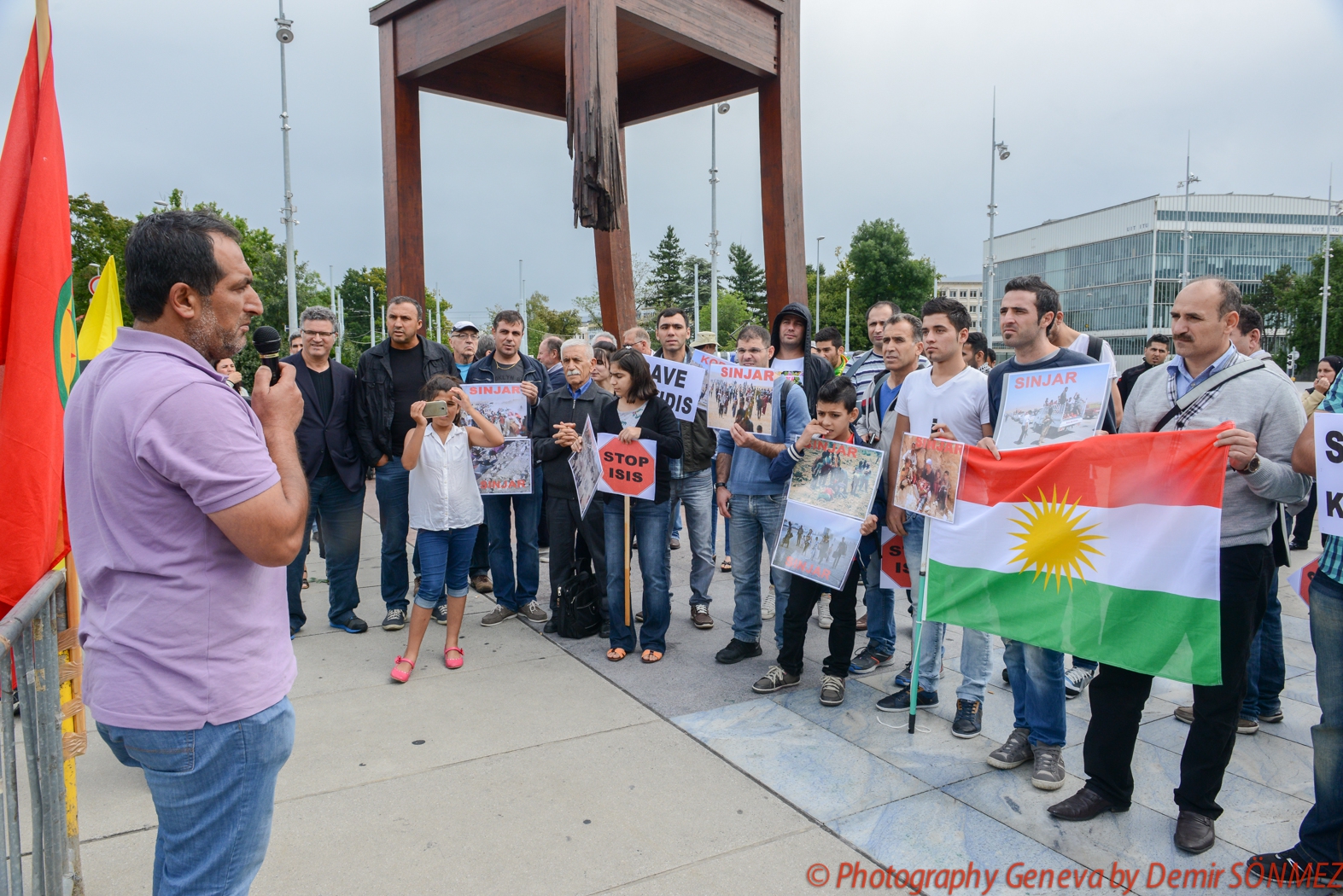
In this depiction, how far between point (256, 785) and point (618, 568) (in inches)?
144

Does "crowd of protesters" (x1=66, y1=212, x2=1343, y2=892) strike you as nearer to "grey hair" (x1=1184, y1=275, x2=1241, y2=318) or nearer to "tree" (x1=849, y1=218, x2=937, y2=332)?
"grey hair" (x1=1184, y1=275, x2=1241, y2=318)

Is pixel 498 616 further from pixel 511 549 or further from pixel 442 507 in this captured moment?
pixel 442 507

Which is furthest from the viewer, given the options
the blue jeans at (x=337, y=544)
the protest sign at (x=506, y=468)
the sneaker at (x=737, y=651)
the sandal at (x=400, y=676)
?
the protest sign at (x=506, y=468)

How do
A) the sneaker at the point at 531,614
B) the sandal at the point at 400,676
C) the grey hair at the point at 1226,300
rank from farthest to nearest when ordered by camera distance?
the sneaker at the point at 531,614 → the sandal at the point at 400,676 → the grey hair at the point at 1226,300

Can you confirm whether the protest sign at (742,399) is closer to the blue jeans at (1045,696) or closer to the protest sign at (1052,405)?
the protest sign at (1052,405)

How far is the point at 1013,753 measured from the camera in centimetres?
388

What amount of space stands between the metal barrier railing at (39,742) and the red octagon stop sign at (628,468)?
124 inches

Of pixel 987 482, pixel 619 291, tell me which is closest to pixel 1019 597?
pixel 987 482

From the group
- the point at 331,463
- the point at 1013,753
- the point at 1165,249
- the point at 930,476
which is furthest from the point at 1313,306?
the point at 331,463

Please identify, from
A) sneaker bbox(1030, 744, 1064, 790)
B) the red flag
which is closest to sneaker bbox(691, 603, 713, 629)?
sneaker bbox(1030, 744, 1064, 790)

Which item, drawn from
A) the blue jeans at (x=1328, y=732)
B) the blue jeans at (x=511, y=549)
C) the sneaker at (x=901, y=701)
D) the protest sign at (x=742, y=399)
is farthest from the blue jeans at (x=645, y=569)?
the blue jeans at (x=1328, y=732)

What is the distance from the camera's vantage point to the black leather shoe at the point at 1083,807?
134 inches

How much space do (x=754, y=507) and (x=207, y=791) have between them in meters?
3.81

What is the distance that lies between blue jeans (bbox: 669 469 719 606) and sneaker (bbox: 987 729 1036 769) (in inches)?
106
